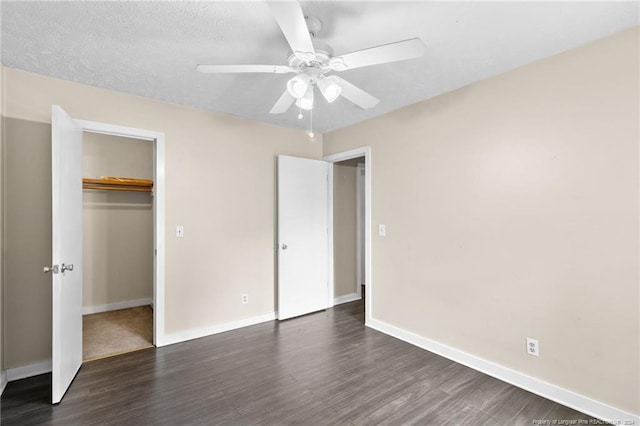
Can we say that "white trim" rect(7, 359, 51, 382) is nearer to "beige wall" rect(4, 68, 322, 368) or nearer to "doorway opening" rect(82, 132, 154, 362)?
"beige wall" rect(4, 68, 322, 368)

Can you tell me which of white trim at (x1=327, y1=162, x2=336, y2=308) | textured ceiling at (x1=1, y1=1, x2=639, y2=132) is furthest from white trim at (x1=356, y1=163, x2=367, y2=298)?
textured ceiling at (x1=1, y1=1, x2=639, y2=132)

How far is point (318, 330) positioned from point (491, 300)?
178 centimetres

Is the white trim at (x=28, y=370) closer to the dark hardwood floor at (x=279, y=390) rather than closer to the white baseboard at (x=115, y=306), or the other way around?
the dark hardwood floor at (x=279, y=390)

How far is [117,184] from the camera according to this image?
13.2 feet

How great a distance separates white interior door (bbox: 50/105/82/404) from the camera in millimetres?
2059

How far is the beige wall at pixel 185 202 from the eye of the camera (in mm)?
2412

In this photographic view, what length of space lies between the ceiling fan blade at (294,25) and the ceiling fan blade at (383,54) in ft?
0.54

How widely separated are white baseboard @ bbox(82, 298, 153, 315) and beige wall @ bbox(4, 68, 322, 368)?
172cm

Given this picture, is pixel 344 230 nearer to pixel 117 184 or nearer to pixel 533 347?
pixel 533 347

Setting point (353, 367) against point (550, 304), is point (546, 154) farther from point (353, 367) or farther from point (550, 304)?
point (353, 367)

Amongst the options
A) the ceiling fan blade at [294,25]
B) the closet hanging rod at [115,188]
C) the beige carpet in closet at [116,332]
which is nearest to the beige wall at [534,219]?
the ceiling fan blade at [294,25]

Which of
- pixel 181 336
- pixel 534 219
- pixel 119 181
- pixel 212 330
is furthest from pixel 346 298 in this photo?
pixel 119 181

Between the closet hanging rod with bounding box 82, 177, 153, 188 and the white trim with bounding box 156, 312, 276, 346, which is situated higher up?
the closet hanging rod with bounding box 82, 177, 153, 188

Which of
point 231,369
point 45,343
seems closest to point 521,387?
point 231,369
